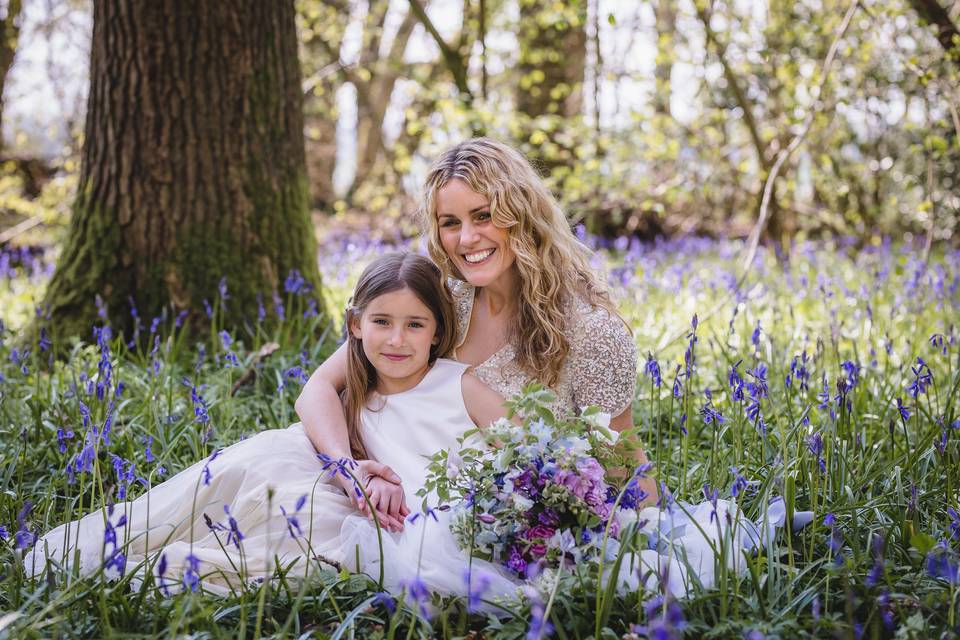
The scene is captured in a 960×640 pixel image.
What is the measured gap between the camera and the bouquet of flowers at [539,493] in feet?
6.34

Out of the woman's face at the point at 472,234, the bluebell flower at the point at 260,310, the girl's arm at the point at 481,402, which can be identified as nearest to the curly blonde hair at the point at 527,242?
the woman's face at the point at 472,234

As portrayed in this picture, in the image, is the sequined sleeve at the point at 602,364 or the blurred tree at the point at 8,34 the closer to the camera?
the sequined sleeve at the point at 602,364

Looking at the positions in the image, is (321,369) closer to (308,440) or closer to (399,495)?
(308,440)

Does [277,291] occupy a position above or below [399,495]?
above

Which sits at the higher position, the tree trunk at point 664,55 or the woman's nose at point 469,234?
the tree trunk at point 664,55

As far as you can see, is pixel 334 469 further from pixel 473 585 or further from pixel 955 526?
pixel 955 526

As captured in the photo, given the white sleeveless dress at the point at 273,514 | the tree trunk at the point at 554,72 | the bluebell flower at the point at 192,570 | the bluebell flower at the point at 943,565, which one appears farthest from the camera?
the tree trunk at the point at 554,72

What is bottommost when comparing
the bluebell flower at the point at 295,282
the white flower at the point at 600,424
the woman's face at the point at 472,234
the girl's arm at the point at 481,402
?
the girl's arm at the point at 481,402

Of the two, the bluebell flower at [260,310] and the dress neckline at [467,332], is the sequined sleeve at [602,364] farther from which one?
the bluebell flower at [260,310]

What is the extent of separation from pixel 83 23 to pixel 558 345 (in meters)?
10.1

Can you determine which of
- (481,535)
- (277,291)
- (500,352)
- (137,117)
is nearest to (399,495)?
(481,535)

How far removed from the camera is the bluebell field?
5.91 ft

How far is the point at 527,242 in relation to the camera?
2.72 metres

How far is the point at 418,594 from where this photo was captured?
5.23ft
